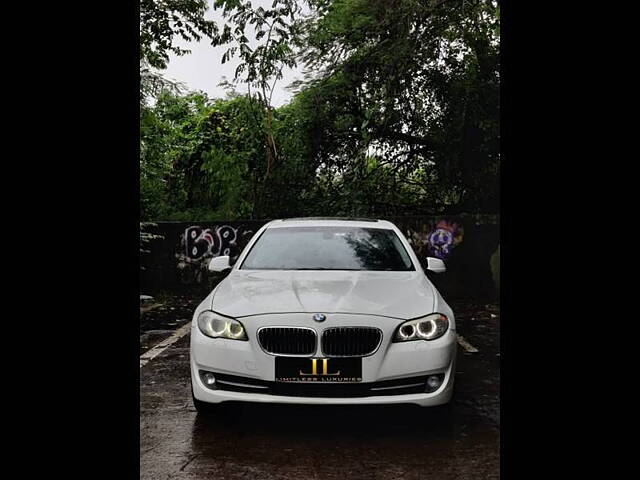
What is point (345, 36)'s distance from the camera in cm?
1108

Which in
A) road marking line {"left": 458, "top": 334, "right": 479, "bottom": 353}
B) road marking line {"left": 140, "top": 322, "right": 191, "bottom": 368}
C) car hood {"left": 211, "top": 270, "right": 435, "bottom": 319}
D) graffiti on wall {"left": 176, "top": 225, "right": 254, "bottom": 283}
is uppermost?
car hood {"left": 211, "top": 270, "right": 435, "bottom": 319}

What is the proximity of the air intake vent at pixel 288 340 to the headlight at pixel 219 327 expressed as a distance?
0.16 meters

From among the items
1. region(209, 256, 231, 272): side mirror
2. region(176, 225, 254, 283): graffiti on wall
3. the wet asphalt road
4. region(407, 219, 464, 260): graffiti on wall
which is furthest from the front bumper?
region(176, 225, 254, 283): graffiti on wall

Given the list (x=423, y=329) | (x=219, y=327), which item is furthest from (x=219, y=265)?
(x=423, y=329)

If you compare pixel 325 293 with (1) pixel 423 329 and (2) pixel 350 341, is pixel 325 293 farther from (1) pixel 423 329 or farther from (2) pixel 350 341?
(1) pixel 423 329

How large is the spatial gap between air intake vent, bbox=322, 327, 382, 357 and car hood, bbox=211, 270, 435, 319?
0.14 meters

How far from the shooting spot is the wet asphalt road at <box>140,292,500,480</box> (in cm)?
365

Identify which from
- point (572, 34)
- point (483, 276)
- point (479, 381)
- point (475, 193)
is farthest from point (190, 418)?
point (475, 193)

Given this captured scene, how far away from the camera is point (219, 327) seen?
13.9 ft

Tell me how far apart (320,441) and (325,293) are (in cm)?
103

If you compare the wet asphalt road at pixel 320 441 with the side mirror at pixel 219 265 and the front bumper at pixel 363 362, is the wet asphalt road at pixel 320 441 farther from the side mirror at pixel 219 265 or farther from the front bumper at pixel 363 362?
the side mirror at pixel 219 265

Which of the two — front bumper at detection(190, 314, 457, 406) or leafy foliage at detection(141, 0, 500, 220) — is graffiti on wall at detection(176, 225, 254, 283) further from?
front bumper at detection(190, 314, 457, 406)
